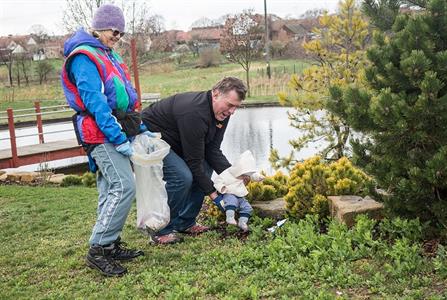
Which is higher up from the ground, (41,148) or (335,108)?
(335,108)

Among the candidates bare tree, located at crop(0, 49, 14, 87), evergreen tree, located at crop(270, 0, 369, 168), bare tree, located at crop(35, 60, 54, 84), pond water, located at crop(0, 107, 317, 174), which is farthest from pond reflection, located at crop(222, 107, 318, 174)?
bare tree, located at crop(0, 49, 14, 87)

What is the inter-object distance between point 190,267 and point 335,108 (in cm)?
158

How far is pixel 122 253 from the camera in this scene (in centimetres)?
438

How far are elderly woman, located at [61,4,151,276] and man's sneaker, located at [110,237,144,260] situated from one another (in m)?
0.11

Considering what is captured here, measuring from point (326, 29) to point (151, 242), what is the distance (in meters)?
7.41

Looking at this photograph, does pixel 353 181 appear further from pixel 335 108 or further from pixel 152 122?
pixel 152 122

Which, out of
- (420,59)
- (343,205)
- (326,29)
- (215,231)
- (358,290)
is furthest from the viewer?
(326,29)

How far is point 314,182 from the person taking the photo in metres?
5.23

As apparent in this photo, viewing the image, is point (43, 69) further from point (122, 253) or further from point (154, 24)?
point (122, 253)

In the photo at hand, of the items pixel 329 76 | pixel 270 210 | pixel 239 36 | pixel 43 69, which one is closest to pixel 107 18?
pixel 270 210

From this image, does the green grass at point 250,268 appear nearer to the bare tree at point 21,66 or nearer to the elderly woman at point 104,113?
the elderly woman at point 104,113

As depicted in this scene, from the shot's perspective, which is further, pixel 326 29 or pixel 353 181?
pixel 326 29

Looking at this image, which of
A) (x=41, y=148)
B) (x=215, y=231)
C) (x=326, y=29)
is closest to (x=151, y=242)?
(x=215, y=231)

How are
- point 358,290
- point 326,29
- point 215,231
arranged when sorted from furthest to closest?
point 326,29
point 215,231
point 358,290
